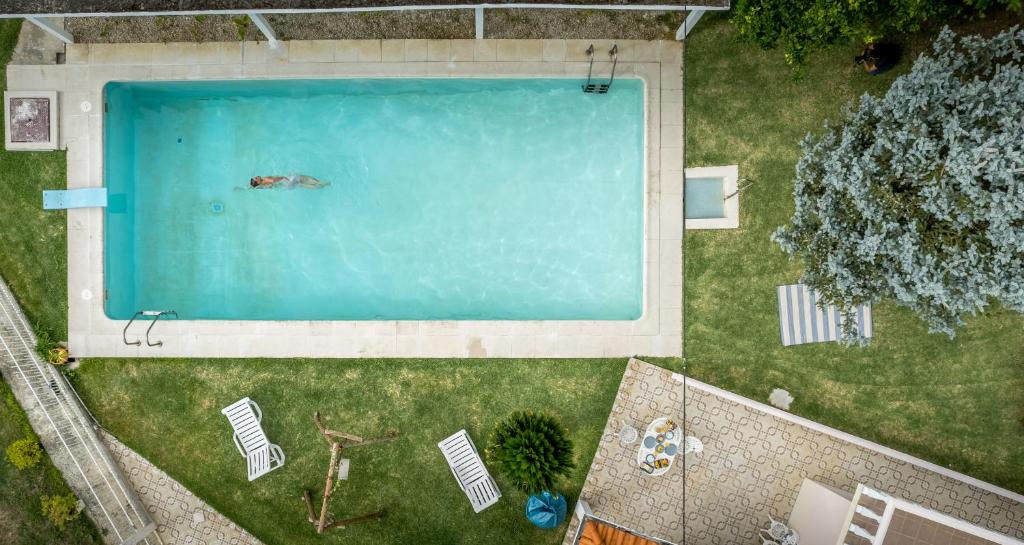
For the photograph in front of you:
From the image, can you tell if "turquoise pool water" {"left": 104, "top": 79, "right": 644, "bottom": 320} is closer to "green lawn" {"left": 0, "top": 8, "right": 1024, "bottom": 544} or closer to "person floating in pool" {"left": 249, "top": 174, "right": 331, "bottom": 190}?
"person floating in pool" {"left": 249, "top": 174, "right": 331, "bottom": 190}

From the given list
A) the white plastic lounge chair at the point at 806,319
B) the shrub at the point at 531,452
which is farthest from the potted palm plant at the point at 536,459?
the white plastic lounge chair at the point at 806,319

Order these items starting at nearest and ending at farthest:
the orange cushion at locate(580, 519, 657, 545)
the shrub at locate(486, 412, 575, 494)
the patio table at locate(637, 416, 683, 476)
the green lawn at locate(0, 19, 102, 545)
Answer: the orange cushion at locate(580, 519, 657, 545) → the shrub at locate(486, 412, 575, 494) → the patio table at locate(637, 416, 683, 476) → the green lawn at locate(0, 19, 102, 545)

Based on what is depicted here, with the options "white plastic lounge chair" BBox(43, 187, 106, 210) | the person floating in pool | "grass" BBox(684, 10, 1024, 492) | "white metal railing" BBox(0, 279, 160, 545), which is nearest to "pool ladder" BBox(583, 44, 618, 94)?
"grass" BBox(684, 10, 1024, 492)

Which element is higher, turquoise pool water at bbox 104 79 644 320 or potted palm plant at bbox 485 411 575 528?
turquoise pool water at bbox 104 79 644 320

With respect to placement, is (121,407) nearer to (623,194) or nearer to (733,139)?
(623,194)

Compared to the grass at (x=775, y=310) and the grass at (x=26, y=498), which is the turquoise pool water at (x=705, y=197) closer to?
the grass at (x=775, y=310)

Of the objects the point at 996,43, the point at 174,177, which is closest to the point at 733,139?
the point at 996,43

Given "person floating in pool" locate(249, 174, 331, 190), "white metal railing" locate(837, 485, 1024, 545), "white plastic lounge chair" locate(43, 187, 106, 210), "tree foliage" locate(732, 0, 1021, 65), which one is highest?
"tree foliage" locate(732, 0, 1021, 65)
